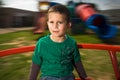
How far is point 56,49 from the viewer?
2.25 metres

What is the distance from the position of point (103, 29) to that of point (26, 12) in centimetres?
629

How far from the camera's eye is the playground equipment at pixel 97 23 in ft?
27.3

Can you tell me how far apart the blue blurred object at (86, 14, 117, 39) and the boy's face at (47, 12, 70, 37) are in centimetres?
602

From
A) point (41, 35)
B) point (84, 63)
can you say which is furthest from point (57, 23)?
point (41, 35)

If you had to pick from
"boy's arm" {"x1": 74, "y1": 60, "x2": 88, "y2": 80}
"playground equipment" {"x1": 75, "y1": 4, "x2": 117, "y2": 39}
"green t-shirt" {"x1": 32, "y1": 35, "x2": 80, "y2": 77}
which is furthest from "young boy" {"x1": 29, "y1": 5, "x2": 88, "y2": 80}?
"playground equipment" {"x1": 75, "y1": 4, "x2": 117, "y2": 39}

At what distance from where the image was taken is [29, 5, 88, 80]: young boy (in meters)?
2.20

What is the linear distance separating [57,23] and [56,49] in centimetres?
22

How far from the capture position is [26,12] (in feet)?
46.5

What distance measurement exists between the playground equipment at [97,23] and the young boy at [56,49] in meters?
5.94

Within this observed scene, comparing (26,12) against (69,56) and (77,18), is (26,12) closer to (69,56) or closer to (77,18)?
(77,18)

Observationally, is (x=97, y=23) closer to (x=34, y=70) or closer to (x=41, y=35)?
(x=41, y=35)

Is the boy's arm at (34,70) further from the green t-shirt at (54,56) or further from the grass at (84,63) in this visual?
the grass at (84,63)

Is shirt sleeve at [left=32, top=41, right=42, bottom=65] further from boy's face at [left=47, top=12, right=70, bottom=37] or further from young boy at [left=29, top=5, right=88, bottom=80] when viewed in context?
boy's face at [left=47, top=12, right=70, bottom=37]

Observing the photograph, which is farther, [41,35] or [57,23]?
[41,35]
